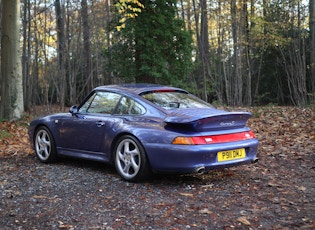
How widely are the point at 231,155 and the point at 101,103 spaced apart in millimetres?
2194

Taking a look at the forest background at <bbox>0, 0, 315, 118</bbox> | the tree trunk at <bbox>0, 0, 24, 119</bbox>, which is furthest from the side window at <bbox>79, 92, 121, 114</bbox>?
the tree trunk at <bbox>0, 0, 24, 119</bbox>

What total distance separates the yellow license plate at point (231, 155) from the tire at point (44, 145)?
2990 millimetres

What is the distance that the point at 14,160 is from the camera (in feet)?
23.5

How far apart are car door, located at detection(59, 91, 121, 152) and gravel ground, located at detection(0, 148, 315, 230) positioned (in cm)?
41

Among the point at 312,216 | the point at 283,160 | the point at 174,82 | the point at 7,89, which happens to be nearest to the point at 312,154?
the point at 283,160

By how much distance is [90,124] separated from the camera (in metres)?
6.00

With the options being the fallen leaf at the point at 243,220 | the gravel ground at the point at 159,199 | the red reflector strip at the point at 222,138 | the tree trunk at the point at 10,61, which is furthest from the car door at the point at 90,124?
the tree trunk at the point at 10,61

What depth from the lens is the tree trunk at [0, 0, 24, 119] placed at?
1213cm

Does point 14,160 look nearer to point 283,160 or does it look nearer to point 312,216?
point 283,160

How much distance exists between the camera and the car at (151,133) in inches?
195

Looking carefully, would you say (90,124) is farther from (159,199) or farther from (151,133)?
(159,199)

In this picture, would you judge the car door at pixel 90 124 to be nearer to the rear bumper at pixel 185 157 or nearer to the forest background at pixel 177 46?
the rear bumper at pixel 185 157

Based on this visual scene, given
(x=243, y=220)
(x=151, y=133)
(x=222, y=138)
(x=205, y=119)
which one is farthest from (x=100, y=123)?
(x=243, y=220)

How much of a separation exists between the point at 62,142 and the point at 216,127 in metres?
2.69
